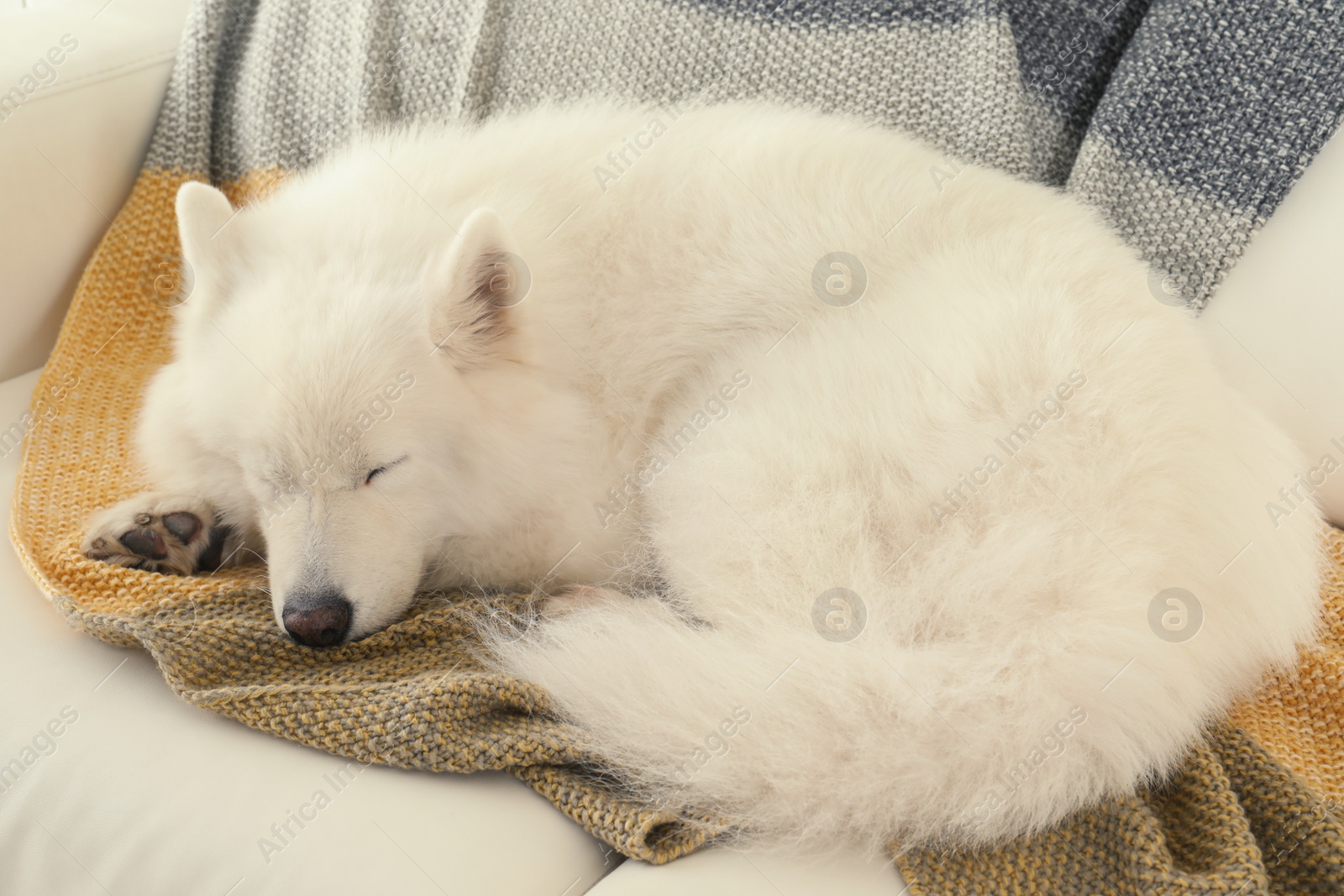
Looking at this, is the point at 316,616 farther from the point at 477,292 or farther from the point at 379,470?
the point at 477,292

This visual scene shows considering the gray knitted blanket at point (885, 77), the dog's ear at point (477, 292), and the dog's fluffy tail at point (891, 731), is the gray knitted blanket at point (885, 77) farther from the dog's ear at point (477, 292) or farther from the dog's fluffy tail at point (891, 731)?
the dog's fluffy tail at point (891, 731)

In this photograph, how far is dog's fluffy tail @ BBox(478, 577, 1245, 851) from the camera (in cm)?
116

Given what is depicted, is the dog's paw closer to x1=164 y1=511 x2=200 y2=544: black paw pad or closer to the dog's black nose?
x1=164 y1=511 x2=200 y2=544: black paw pad

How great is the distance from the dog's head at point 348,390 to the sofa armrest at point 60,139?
65cm

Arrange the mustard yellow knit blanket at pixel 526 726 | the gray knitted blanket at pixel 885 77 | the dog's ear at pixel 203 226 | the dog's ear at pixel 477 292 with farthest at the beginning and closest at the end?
1. the gray knitted blanket at pixel 885 77
2. the dog's ear at pixel 203 226
3. the dog's ear at pixel 477 292
4. the mustard yellow knit blanket at pixel 526 726

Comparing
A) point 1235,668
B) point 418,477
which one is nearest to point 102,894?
point 418,477

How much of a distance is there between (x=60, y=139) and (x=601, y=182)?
1221 mm

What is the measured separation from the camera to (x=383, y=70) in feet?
7.22

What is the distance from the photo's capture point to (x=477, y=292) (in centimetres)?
152

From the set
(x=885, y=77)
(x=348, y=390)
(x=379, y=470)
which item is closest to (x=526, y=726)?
(x=379, y=470)

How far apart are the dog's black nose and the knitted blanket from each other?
4cm

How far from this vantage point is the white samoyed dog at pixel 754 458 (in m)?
1.21

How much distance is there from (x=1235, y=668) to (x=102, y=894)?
5.47 feet

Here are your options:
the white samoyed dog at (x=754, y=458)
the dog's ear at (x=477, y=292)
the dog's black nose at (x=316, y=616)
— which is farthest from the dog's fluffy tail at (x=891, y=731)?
the dog's ear at (x=477, y=292)
